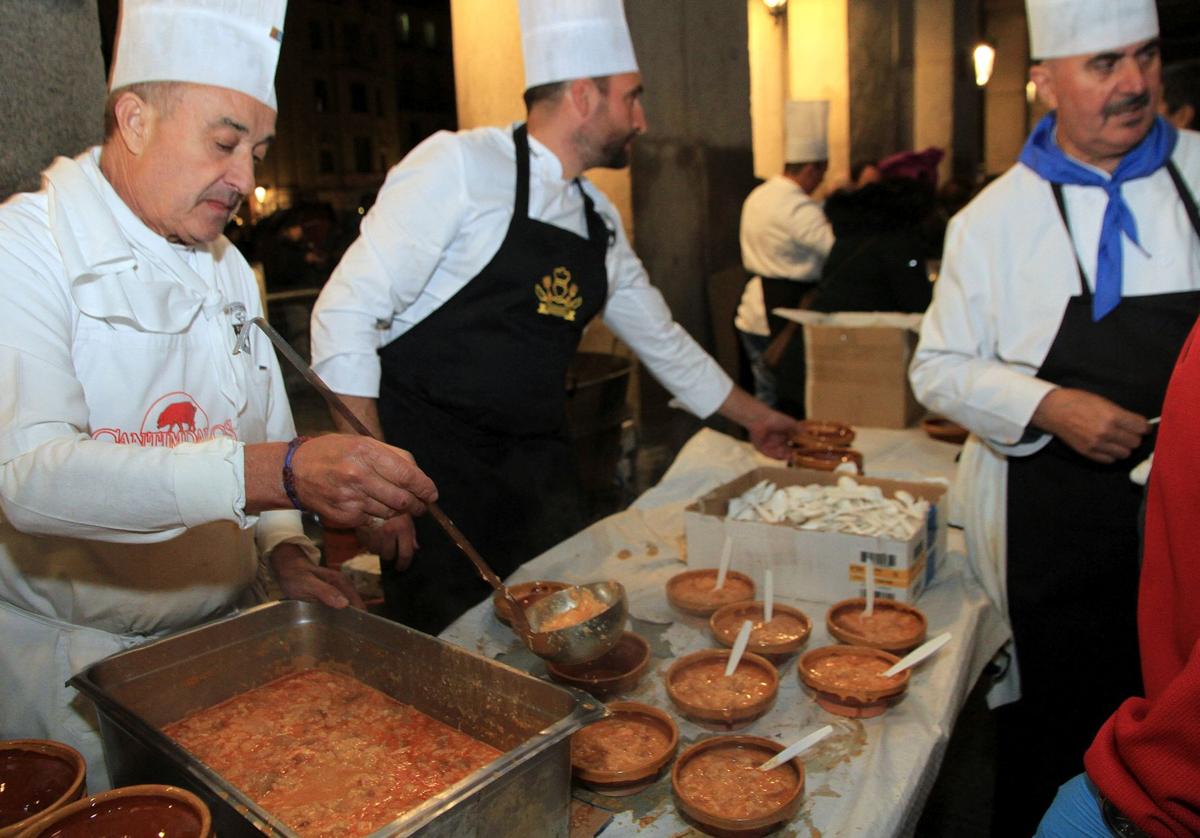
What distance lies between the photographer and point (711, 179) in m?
5.02


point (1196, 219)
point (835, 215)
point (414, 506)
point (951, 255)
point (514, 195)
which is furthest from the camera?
point (835, 215)

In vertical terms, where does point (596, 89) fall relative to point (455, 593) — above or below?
above

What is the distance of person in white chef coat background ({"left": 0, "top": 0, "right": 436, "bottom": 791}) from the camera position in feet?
3.71

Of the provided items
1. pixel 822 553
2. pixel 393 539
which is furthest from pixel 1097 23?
Result: pixel 393 539

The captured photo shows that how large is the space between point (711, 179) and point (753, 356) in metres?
1.00

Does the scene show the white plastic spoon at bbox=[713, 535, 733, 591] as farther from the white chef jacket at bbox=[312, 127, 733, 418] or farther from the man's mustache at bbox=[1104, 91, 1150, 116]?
the man's mustache at bbox=[1104, 91, 1150, 116]

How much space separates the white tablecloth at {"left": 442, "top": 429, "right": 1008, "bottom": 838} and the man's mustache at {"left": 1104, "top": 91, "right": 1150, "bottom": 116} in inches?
40.6

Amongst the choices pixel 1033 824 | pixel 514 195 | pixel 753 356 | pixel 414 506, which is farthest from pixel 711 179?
pixel 414 506

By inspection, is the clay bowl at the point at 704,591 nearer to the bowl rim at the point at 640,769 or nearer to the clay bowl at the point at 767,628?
the clay bowl at the point at 767,628

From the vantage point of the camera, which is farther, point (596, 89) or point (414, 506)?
point (596, 89)

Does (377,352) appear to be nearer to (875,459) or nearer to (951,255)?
(951,255)

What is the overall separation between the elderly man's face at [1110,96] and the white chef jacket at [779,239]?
272 centimetres

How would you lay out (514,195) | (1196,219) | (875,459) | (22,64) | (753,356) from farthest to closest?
1. (753,356)
2. (875,459)
3. (514,195)
4. (1196,219)
5. (22,64)

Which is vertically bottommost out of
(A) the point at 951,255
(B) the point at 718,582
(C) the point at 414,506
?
(B) the point at 718,582
